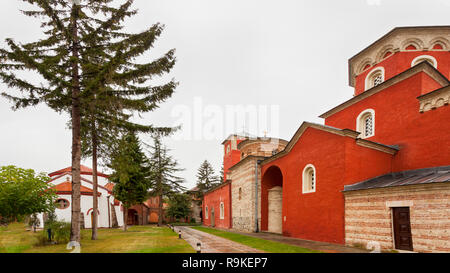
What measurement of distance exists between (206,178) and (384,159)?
4333cm

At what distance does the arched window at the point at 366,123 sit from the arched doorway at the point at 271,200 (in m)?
7.42

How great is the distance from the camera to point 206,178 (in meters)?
54.5

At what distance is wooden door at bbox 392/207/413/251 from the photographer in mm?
10164

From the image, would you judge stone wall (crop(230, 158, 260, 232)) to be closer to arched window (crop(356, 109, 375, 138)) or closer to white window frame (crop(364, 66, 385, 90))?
arched window (crop(356, 109, 375, 138))

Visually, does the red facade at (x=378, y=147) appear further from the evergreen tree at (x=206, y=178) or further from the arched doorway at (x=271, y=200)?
the evergreen tree at (x=206, y=178)

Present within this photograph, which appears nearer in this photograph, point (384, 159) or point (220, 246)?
point (220, 246)

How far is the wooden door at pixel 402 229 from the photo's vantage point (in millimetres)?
10164

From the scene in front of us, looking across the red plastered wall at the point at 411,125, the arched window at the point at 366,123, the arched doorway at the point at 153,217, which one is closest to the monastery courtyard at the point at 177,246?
the red plastered wall at the point at 411,125

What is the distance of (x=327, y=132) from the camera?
47.8 feet

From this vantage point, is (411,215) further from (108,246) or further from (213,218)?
(213,218)

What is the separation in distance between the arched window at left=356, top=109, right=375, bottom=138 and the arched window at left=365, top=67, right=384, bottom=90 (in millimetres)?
2699

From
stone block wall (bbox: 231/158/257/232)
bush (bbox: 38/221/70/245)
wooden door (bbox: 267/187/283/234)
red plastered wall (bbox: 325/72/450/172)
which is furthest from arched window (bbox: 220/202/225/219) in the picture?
red plastered wall (bbox: 325/72/450/172)

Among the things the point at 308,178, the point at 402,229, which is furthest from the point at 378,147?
the point at 402,229
